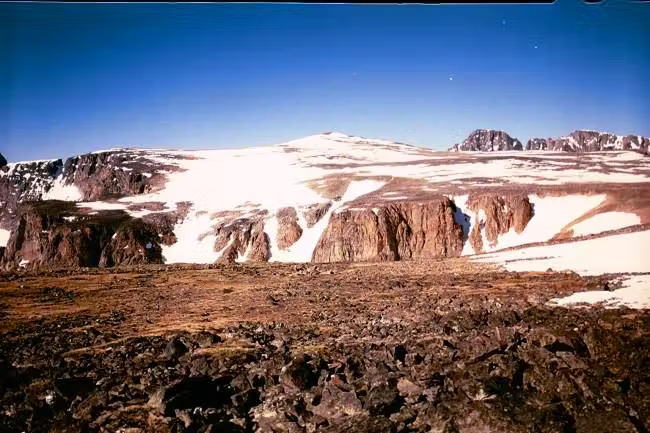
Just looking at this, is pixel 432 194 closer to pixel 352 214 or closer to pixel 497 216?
pixel 497 216

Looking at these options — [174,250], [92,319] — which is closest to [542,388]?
[92,319]

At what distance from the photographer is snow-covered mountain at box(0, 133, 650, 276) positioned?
65.2 m

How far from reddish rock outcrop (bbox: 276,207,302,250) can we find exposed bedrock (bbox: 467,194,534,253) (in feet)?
87.4

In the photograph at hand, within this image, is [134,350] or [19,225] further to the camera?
[19,225]

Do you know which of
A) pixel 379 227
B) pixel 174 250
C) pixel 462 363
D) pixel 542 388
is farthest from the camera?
pixel 174 250

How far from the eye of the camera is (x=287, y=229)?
7594 centimetres

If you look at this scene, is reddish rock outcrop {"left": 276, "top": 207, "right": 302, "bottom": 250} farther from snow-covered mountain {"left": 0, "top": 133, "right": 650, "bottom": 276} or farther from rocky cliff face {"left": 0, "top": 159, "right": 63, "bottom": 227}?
rocky cliff face {"left": 0, "top": 159, "right": 63, "bottom": 227}

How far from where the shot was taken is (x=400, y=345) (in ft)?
47.2

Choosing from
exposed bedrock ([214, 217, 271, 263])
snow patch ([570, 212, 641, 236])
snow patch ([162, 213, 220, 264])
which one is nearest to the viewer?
snow patch ([570, 212, 641, 236])

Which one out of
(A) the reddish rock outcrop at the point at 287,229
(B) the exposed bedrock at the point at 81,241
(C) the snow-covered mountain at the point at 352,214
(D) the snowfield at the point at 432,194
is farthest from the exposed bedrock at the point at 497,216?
(B) the exposed bedrock at the point at 81,241

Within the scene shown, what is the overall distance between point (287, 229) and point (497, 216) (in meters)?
32.0

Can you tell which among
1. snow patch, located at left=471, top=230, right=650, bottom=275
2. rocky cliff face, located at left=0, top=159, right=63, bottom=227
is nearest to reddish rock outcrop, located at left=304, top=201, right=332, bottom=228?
snow patch, located at left=471, top=230, right=650, bottom=275

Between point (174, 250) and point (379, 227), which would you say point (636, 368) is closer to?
point (379, 227)

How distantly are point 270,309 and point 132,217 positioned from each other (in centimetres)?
7429
